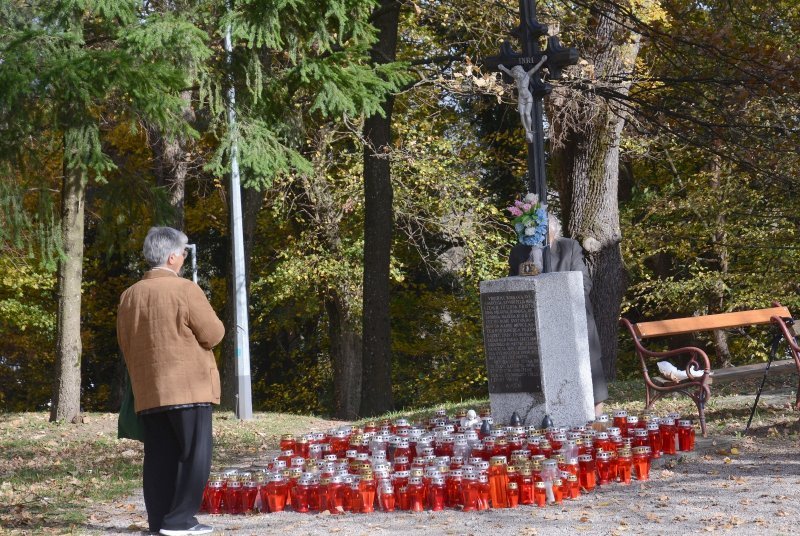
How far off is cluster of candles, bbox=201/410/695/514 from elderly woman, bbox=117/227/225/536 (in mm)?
979

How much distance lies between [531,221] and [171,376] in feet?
14.9

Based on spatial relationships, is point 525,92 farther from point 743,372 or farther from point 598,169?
point 598,169

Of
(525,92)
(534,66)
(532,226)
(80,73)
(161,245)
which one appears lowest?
(161,245)

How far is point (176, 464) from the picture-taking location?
6305mm

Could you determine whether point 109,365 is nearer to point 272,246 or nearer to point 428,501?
point 272,246

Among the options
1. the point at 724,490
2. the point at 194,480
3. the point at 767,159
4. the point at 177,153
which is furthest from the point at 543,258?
the point at 177,153

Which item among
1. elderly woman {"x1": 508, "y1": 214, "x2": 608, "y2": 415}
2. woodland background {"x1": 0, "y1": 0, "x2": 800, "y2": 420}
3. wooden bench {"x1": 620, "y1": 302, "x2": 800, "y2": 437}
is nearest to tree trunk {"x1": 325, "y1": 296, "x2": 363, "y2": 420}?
woodland background {"x1": 0, "y1": 0, "x2": 800, "y2": 420}

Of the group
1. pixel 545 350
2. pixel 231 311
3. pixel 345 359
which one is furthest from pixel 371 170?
pixel 345 359

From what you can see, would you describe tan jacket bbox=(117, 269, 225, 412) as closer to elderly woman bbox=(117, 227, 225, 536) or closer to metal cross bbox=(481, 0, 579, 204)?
elderly woman bbox=(117, 227, 225, 536)

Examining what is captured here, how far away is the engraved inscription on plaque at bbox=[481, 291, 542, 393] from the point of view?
940 centimetres

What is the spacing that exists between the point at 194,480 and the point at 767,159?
10.2 meters

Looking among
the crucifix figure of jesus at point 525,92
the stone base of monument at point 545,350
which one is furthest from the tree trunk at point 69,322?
the stone base of monument at point 545,350

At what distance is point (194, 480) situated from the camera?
623cm

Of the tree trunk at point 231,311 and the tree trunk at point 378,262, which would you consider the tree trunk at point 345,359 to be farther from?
the tree trunk at point 378,262
